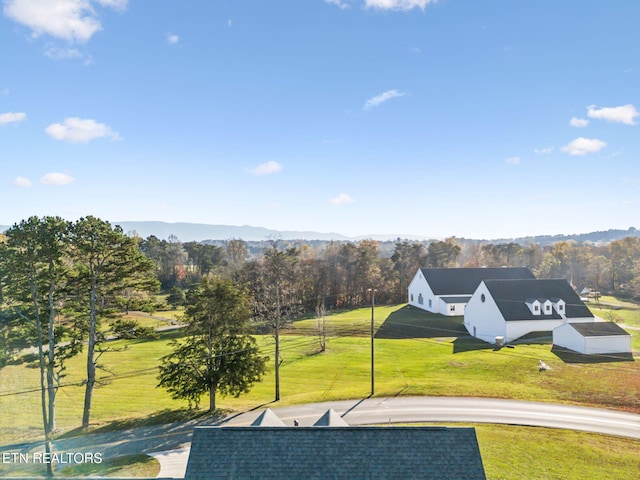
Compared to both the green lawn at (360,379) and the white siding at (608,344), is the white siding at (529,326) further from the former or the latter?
the white siding at (608,344)

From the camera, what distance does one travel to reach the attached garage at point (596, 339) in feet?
137

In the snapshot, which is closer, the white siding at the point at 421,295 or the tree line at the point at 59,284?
the tree line at the point at 59,284

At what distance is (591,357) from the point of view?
134 ft

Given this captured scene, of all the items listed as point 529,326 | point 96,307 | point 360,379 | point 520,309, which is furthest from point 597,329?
point 96,307

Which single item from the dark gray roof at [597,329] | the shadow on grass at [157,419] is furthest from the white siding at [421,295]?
the shadow on grass at [157,419]

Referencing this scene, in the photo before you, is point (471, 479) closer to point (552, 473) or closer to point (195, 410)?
point (552, 473)

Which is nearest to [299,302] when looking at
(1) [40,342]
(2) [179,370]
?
(2) [179,370]

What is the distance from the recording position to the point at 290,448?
1312 cm

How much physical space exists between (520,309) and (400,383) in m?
24.1

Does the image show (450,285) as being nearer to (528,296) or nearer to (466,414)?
(528,296)

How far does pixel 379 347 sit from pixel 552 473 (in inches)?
1187

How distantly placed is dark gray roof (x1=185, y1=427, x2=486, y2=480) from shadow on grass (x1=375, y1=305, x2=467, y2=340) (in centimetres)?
4151

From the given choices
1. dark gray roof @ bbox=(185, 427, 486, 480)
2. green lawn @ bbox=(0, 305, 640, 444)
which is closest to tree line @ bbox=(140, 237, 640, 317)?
green lawn @ bbox=(0, 305, 640, 444)

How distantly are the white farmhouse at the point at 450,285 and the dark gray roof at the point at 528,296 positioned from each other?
13.5 metres
